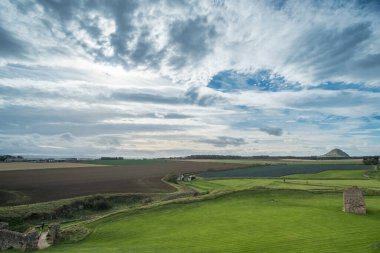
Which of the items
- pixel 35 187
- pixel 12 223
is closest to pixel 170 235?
→ pixel 12 223

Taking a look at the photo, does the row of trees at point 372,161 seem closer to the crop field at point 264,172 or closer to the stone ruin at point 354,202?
the crop field at point 264,172

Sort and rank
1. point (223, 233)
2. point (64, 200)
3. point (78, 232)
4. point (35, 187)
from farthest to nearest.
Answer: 1. point (35, 187)
2. point (64, 200)
3. point (78, 232)
4. point (223, 233)

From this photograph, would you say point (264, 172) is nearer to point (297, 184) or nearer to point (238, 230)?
point (297, 184)

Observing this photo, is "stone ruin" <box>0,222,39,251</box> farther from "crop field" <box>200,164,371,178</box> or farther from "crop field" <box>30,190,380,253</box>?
"crop field" <box>200,164,371,178</box>

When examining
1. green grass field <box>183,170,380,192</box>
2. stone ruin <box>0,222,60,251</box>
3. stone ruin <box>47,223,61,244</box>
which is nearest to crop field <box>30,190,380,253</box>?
stone ruin <box>47,223,61,244</box>

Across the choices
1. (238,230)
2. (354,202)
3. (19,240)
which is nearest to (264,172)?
(354,202)

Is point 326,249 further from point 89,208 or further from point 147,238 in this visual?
point 89,208
